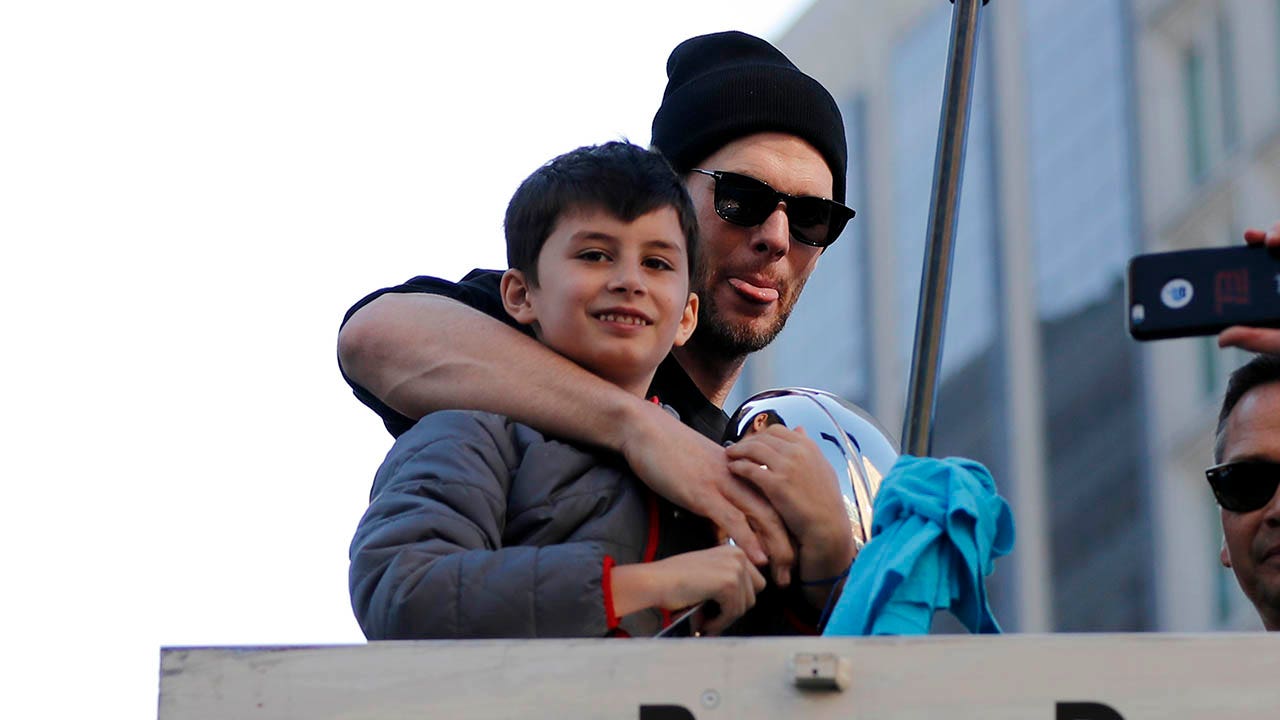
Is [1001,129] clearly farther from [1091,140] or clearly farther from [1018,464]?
[1018,464]

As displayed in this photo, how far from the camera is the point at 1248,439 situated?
4.12m

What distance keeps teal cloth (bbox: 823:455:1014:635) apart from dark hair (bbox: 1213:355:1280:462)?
1.90 m

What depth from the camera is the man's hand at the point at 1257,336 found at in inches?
87.4

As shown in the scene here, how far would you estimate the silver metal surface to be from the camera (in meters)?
2.90

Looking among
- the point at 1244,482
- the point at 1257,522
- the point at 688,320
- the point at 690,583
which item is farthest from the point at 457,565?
the point at 1244,482

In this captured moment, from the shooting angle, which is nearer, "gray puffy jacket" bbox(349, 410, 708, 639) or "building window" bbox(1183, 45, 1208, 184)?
"gray puffy jacket" bbox(349, 410, 708, 639)

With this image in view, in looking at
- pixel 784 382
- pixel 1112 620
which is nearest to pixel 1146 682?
pixel 1112 620

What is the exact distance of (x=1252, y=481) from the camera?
406 centimetres

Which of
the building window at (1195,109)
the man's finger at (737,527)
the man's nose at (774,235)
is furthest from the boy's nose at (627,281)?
the building window at (1195,109)

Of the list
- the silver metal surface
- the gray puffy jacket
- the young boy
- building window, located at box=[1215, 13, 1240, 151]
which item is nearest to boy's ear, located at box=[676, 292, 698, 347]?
the young boy

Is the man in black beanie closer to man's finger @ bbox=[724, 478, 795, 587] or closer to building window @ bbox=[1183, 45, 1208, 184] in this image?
man's finger @ bbox=[724, 478, 795, 587]

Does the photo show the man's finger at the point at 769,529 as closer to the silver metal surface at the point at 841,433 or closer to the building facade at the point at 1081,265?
the silver metal surface at the point at 841,433

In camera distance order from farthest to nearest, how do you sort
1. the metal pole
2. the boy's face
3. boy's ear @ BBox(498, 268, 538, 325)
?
1. boy's ear @ BBox(498, 268, 538, 325)
2. the boy's face
3. the metal pole

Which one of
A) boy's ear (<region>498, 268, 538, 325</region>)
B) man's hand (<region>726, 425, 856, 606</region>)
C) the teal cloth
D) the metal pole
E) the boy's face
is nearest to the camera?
the teal cloth
